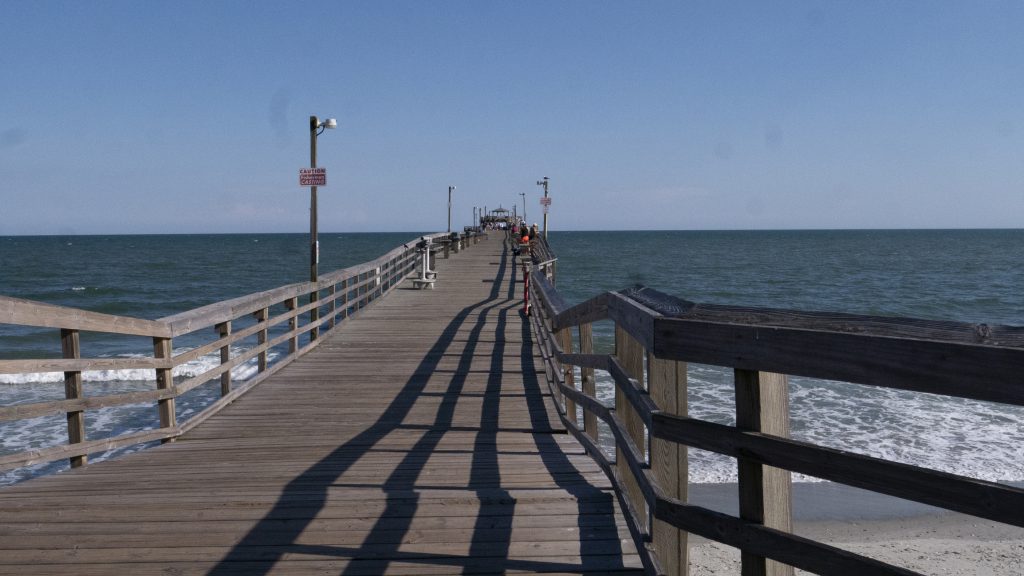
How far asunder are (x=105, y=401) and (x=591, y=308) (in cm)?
333

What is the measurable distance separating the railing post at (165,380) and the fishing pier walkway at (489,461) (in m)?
0.02

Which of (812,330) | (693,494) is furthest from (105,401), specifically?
(693,494)

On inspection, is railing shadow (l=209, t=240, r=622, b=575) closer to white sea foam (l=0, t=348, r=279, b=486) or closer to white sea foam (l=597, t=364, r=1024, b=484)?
white sea foam (l=0, t=348, r=279, b=486)

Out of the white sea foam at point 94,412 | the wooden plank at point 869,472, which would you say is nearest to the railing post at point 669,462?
the wooden plank at point 869,472

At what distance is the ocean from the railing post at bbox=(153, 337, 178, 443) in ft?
17.9

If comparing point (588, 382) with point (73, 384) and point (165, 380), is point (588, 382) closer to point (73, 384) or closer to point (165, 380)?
point (165, 380)

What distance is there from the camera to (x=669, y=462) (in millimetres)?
2873

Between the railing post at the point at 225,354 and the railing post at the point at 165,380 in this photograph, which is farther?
the railing post at the point at 225,354

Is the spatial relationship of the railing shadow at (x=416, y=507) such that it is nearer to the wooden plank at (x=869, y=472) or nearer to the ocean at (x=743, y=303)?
the wooden plank at (x=869, y=472)

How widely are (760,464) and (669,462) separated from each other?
2.38ft

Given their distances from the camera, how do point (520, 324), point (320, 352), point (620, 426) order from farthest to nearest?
point (520, 324) < point (320, 352) < point (620, 426)

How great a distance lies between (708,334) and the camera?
231 cm

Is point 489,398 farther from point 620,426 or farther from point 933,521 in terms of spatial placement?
point 933,521

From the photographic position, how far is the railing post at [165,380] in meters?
5.89
